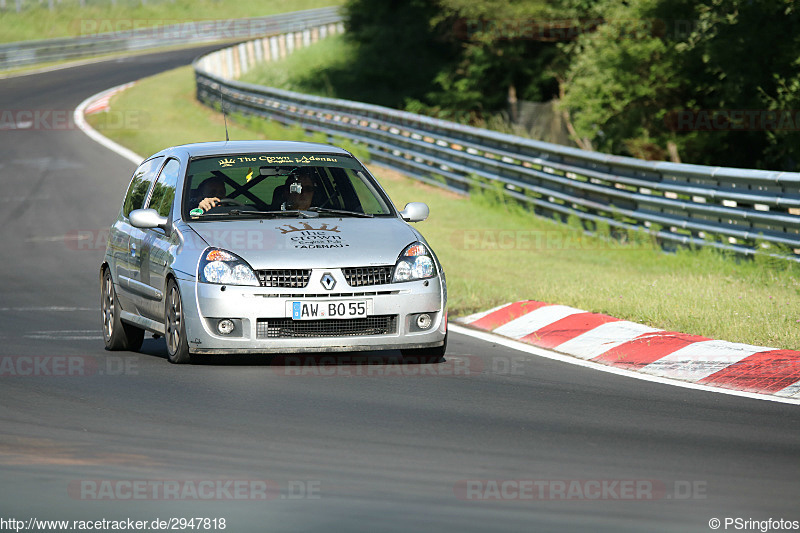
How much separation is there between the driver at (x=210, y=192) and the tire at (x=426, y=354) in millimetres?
1826

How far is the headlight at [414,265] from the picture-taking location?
9.19 metres

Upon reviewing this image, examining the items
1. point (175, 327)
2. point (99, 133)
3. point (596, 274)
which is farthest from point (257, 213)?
point (99, 133)

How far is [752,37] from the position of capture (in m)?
22.8

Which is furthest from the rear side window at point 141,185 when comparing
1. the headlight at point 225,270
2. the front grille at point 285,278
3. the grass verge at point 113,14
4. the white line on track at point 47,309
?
the grass verge at point 113,14

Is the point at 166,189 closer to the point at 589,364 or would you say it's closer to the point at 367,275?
the point at 367,275

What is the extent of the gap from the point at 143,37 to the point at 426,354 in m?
53.8

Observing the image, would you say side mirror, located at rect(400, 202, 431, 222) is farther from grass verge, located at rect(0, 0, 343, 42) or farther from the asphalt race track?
grass verge, located at rect(0, 0, 343, 42)

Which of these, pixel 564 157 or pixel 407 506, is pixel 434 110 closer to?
pixel 564 157

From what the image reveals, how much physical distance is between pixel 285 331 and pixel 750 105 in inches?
646

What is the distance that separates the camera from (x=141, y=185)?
11133mm

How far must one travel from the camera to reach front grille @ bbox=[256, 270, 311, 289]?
8898 millimetres

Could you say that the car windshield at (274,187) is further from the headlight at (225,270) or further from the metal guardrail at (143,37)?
the metal guardrail at (143,37)

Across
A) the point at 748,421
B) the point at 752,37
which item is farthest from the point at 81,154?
the point at 748,421

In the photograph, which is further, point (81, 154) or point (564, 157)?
point (81, 154)
